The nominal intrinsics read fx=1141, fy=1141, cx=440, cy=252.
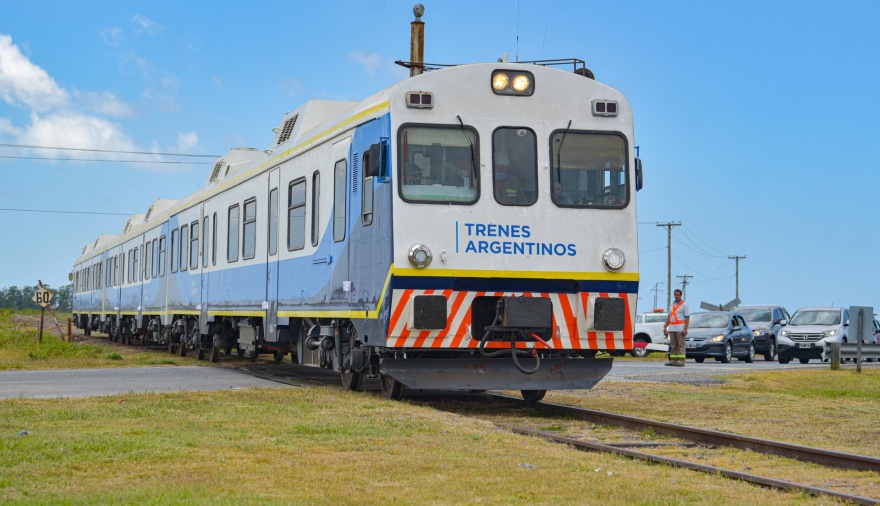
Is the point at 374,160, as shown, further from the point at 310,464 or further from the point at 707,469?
A: the point at 707,469

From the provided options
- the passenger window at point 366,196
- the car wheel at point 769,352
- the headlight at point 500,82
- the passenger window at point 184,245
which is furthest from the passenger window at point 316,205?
the car wheel at point 769,352

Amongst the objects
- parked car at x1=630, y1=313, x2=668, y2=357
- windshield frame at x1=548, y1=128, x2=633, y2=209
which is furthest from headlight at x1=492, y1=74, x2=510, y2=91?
parked car at x1=630, y1=313, x2=668, y2=357

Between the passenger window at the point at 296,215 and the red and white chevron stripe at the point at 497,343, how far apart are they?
3782 millimetres

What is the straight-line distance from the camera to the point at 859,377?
21547 millimetres

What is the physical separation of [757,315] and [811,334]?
148 inches

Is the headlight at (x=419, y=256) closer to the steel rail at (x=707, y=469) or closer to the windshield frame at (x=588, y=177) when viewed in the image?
the windshield frame at (x=588, y=177)

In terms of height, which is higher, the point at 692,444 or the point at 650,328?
the point at 650,328

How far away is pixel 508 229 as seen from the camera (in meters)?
12.1

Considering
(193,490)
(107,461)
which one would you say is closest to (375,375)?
(107,461)

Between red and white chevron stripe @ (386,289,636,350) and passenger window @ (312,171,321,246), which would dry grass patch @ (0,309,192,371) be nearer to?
passenger window @ (312,171,321,246)

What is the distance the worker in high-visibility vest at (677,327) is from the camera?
23875 mm

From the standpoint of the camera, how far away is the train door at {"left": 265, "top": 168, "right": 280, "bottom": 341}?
16547 mm

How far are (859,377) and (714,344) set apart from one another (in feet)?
27.7

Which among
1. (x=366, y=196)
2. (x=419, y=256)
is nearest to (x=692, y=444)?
(x=419, y=256)
